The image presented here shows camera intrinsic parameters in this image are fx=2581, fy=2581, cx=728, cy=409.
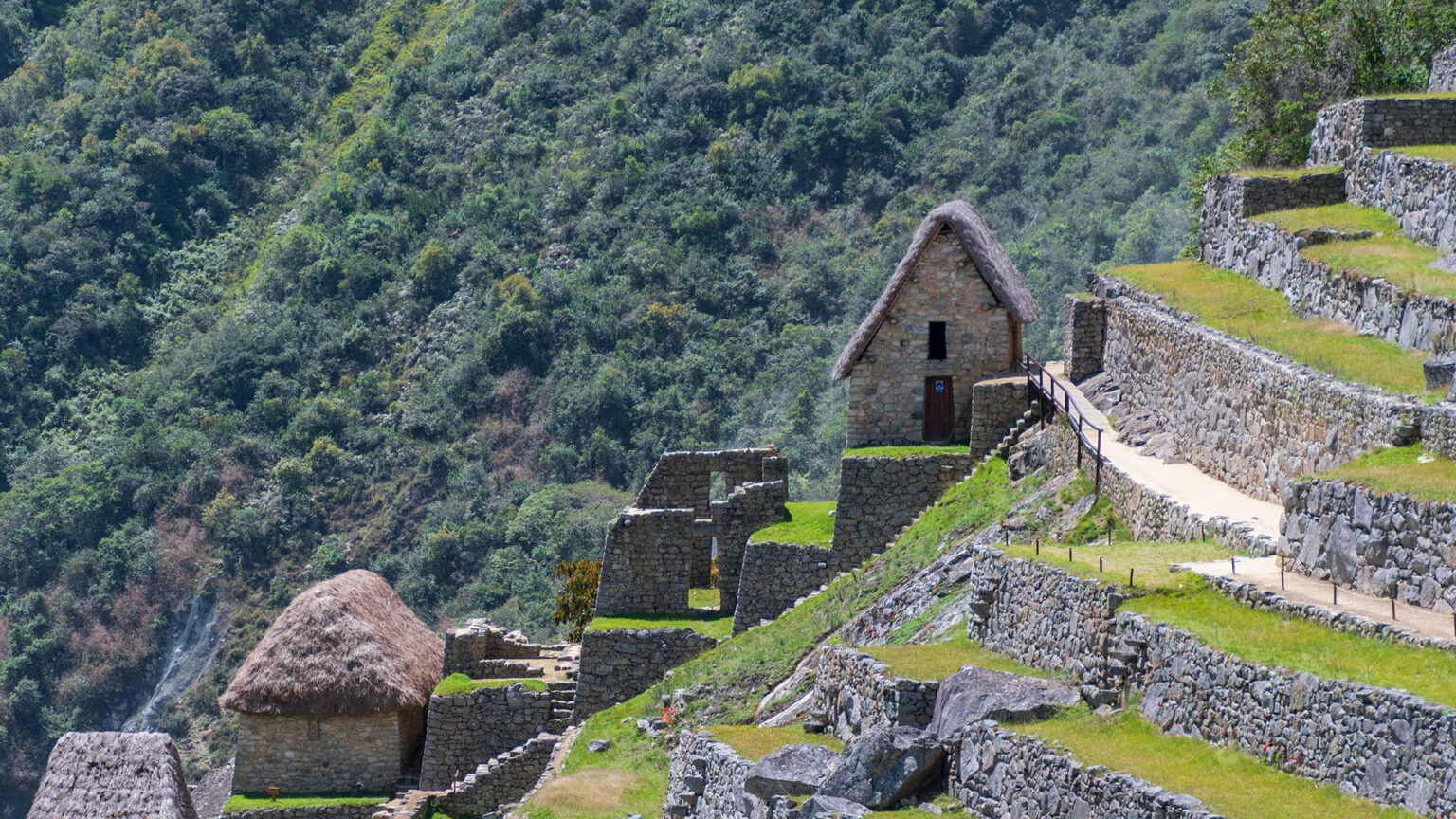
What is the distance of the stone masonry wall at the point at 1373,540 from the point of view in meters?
22.8

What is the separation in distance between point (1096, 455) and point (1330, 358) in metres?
3.67

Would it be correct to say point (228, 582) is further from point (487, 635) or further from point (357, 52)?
point (487, 635)

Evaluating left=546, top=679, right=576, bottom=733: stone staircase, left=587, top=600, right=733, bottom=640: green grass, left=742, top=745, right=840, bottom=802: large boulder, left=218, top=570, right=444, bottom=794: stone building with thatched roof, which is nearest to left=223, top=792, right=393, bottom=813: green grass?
left=218, top=570, right=444, bottom=794: stone building with thatched roof

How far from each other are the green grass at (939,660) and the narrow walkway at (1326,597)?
2085mm

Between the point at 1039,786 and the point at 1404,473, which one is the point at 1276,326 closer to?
the point at 1404,473

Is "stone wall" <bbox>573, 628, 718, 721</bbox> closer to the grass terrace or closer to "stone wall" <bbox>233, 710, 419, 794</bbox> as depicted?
"stone wall" <bbox>233, 710, 419, 794</bbox>

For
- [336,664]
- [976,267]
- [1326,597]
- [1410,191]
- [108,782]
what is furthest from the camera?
[336,664]

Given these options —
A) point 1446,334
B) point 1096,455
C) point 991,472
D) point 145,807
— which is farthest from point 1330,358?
point 145,807

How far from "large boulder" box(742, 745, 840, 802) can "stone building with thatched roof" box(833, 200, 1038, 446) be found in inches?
574

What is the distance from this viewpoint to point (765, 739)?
27.7 metres

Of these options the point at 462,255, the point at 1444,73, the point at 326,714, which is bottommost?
the point at 326,714

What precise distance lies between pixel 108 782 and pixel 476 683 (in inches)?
635

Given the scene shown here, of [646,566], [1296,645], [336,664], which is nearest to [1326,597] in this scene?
[1296,645]

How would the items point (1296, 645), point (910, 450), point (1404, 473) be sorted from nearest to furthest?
point (1296, 645) → point (1404, 473) → point (910, 450)
